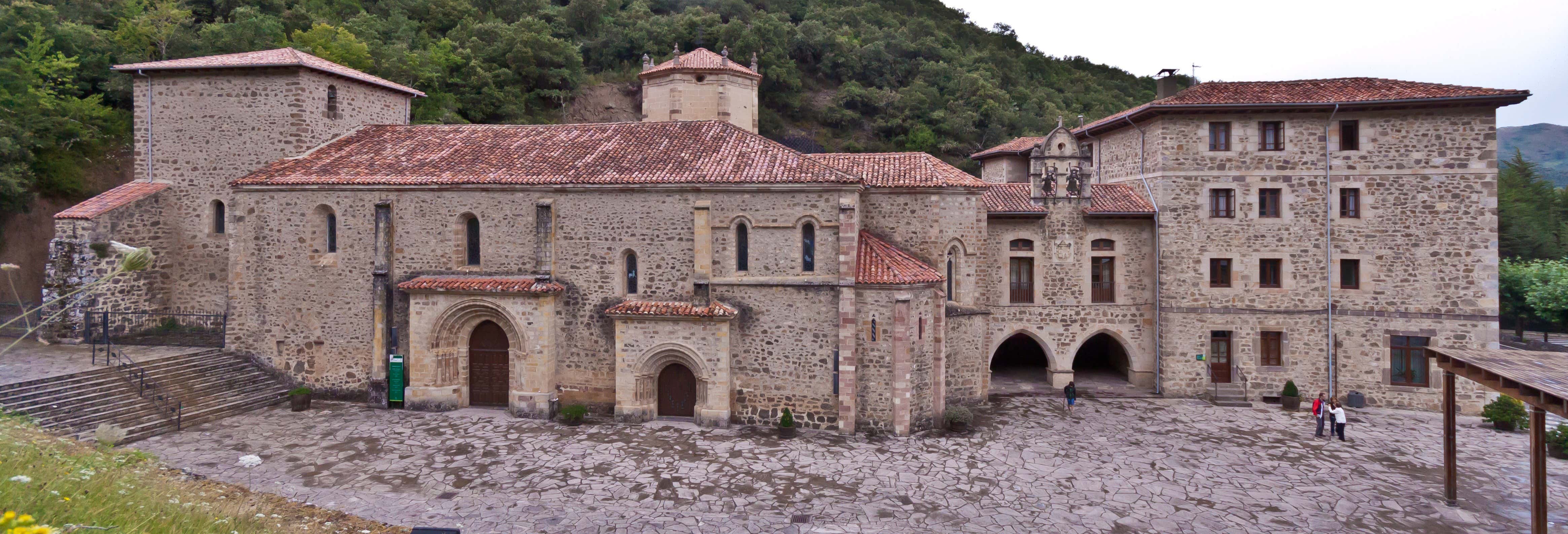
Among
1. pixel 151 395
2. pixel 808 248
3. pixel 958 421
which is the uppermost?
pixel 808 248

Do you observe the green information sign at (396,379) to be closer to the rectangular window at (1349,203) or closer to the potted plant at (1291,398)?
the potted plant at (1291,398)

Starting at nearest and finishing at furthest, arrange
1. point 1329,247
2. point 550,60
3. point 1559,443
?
point 1559,443 < point 1329,247 < point 550,60

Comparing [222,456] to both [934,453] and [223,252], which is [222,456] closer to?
[223,252]

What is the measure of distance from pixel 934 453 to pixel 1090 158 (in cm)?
1158

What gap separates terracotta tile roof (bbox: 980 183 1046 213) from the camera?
22.3 meters

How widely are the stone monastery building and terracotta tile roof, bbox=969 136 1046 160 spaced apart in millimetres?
3585

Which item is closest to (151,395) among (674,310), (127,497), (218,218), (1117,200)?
(218,218)

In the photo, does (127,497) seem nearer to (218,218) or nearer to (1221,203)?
(218,218)

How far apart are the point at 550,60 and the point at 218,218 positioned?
26139 mm

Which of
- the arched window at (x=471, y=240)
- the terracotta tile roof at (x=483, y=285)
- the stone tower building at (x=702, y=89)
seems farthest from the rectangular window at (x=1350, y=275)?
the arched window at (x=471, y=240)

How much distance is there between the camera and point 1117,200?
75.3 ft

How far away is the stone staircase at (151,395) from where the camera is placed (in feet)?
50.1

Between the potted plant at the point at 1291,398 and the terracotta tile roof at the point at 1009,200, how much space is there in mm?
8370

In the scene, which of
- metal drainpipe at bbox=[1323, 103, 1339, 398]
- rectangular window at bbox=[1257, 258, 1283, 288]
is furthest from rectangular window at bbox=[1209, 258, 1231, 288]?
metal drainpipe at bbox=[1323, 103, 1339, 398]
